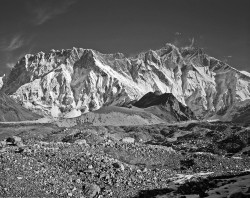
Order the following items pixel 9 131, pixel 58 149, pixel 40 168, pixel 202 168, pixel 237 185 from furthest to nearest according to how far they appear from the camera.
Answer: pixel 9 131, pixel 202 168, pixel 58 149, pixel 40 168, pixel 237 185

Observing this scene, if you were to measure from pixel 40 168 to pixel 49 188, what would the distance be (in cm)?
465

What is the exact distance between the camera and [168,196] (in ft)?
129

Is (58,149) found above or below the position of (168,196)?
above

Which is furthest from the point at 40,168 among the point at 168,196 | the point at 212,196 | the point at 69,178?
the point at 212,196

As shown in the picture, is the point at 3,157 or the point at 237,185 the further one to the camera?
the point at 3,157

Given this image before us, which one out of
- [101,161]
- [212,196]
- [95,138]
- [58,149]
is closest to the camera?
[212,196]

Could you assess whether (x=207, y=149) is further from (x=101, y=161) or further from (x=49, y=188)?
(x=49, y=188)

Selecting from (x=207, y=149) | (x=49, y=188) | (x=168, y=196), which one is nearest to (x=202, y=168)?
(x=168, y=196)

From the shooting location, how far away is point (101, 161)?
48438 millimetres

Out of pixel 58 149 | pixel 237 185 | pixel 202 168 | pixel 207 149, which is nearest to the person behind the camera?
pixel 237 185

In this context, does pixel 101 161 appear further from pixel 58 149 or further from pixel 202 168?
pixel 202 168

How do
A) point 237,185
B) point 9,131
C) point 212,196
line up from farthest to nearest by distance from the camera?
point 9,131 → point 237,185 → point 212,196

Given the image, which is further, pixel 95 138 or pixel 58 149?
pixel 95 138

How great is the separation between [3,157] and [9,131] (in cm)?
15494
